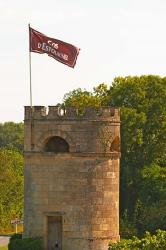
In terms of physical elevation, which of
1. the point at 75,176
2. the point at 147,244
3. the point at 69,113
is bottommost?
the point at 147,244

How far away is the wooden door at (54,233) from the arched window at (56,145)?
141 inches

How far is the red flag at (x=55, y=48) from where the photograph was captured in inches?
1603

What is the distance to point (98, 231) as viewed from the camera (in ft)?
133

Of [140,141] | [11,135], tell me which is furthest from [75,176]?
[11,135]

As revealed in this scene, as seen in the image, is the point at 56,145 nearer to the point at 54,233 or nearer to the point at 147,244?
the point at 54,233

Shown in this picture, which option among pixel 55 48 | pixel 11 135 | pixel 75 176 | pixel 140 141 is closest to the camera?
pixel 75 176

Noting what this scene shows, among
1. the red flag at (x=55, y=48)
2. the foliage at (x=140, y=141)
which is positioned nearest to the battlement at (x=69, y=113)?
the red flag at (x=55, y=48)

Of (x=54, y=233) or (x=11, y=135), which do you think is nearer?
(x=54, y=233)

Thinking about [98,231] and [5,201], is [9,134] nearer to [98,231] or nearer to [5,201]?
[5,201]

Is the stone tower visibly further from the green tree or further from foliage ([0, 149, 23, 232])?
foliage ([0, 149, 23, 232])

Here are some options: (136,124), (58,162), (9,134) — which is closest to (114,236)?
(58,162)

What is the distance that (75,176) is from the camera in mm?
40469

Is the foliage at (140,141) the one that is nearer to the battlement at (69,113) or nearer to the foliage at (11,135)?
the battlement at (69,113)

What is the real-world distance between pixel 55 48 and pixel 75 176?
6.81 metres
